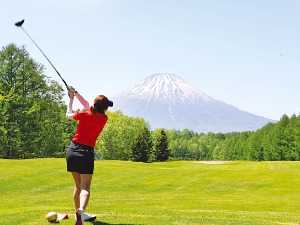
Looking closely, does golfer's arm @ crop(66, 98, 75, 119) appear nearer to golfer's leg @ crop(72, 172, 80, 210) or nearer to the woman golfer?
the woman golfer

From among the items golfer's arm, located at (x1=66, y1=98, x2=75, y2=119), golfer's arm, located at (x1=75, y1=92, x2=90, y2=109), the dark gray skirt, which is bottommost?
the dark gray skirt

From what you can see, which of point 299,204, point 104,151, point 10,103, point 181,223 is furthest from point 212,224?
point 104,151

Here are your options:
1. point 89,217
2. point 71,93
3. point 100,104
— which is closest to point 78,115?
point 100,104

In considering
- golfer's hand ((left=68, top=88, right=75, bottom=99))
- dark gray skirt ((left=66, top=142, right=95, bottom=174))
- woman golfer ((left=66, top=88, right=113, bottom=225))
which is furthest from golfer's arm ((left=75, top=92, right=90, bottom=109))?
dark gray skirt ((left=66, top=142, right=95, bottom=174))

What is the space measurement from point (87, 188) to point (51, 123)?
6795 centimetres

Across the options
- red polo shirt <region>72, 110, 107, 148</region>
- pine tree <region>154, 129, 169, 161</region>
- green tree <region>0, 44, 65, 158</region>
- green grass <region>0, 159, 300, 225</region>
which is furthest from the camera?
pine tree <region>154, 129, 169, 161</region>

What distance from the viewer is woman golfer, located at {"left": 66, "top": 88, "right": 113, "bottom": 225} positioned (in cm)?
1182

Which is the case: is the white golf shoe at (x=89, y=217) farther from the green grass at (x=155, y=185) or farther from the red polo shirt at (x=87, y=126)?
the green grass at (x=155, y=185)

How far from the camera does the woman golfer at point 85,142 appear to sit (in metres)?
11.8

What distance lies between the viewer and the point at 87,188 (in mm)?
11977

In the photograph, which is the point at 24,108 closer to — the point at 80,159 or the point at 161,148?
the point at 161,148

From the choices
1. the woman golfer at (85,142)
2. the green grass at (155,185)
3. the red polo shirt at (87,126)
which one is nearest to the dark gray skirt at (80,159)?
the woman golfer at (85,142)

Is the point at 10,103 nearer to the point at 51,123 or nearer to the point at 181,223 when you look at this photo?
the point at 51,123

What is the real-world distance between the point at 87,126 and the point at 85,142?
14.5 inches
